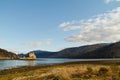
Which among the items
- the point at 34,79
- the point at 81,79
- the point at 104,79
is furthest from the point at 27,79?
the point at 104,79

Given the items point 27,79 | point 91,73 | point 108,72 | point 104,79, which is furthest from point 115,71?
point 27,79

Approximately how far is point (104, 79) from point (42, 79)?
7689mm

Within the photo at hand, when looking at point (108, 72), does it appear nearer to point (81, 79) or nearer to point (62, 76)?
point (81, 79)

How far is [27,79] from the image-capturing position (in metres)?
31.3

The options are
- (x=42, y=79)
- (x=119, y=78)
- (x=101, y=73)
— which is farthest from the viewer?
(x=101, y=73)

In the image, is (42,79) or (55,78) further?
(42,79)

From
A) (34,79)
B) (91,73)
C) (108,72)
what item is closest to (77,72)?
(91,73)

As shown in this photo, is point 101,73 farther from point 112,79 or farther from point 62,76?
point 62,76

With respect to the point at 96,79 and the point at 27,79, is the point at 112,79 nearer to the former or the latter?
the point at 96,79

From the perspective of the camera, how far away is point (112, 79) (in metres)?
27.2

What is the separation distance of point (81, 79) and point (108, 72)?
6.76 m

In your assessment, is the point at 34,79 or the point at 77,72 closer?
the point at 34,79

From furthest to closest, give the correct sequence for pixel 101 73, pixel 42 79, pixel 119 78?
pixel 101 73 < pixel 42 79 < pixel 119 78

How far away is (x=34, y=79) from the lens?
30.7 metres
